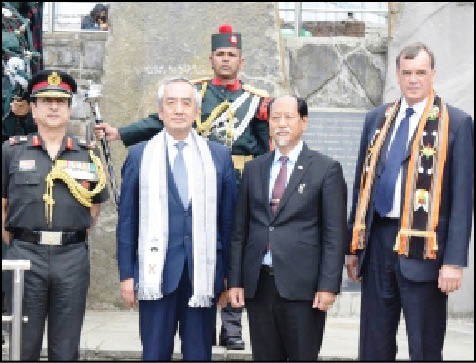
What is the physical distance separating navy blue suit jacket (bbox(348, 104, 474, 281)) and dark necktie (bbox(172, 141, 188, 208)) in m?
0.86

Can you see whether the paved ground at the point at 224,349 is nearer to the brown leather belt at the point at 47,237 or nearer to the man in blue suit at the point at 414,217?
the brown leather belt at the point at 47,237

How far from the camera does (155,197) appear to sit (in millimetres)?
5121

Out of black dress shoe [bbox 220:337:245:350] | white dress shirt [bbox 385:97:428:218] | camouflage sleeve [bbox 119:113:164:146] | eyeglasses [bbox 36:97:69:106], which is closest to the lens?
white dress shirt [bbox 385:97:428:218]

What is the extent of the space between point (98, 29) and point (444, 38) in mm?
2937

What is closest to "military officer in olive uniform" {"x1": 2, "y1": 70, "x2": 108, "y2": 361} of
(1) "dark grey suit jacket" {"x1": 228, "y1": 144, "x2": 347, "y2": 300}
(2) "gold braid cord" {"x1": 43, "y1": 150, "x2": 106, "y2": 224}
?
(2) "gold braid cord" {"x1": 43, "y1": 150, "x2": 106, "y2": 224}

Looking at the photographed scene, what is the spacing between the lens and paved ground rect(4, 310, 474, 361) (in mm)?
6727

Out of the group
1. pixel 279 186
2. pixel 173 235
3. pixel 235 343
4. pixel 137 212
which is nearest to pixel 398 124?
pixel 279 186

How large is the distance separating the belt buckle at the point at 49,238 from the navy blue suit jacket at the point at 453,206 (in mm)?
1449

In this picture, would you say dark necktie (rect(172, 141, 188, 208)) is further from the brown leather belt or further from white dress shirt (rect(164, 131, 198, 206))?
the brown leather belt

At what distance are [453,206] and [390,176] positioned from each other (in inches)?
12.5

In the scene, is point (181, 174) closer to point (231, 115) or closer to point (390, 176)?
point (390, 176)

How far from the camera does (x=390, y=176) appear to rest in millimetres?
5109

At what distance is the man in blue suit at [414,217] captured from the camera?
500 cm

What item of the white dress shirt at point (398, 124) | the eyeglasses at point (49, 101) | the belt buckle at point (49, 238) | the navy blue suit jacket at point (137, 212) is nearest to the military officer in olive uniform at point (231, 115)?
the eyeglasses at point (49, 101)
